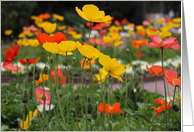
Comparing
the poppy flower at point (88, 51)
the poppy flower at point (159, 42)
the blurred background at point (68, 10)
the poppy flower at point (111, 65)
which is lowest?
the poppy flower at point (111, 65)

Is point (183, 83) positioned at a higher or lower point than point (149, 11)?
lower

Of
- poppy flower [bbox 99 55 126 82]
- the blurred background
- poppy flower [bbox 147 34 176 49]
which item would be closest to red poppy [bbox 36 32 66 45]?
poppy flower [bbox 99 55 126 82]

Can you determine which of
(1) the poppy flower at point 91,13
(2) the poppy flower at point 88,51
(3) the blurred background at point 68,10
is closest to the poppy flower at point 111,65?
(2) the poppy flower at point 88,51

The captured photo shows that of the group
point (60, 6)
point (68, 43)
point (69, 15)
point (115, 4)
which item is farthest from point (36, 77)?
point (115, 4)

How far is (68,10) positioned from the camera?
8469 mm

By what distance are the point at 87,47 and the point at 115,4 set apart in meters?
9.14

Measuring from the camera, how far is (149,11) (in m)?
9.72

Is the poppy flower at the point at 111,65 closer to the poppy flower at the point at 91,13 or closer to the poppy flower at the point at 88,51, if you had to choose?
the poppy flower at the point at 88,51

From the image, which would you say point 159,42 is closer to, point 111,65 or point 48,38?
point 111,65

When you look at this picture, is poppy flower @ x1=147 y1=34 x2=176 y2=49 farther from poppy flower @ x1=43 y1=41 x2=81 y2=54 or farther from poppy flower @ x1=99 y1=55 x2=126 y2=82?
poppy flower @ x1=43 y1=41 x2=81 y2=54

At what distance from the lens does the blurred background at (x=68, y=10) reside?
6617 millimetres

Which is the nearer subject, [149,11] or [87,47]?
[87,47]

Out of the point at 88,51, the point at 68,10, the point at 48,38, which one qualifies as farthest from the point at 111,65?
the point at 68,10

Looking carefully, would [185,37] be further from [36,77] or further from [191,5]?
[36,77]
